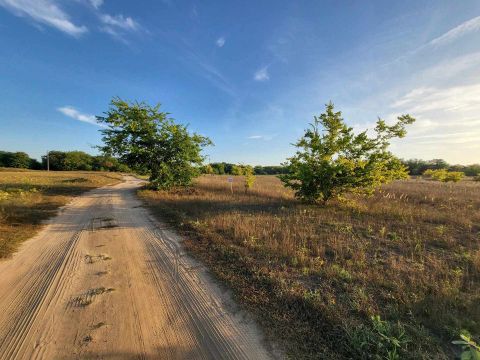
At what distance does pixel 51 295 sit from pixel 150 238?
308 centimetres

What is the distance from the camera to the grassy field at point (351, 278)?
292cm

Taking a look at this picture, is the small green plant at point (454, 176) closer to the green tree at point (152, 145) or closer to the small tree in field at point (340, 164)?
the small tree in field at point (340, 164)

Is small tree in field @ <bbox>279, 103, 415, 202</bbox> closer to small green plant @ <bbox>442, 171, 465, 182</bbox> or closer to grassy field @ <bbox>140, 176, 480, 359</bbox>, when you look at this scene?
grassy field @ <bbox>140, 176, 480, 359</bbox>

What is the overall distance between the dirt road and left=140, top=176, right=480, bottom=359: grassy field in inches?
22.2

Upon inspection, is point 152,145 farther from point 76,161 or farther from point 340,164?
point 76,161

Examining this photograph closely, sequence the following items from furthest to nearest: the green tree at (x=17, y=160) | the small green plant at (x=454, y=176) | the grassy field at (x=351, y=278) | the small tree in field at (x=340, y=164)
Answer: the green tree at (x=17, y=160), the small green plant at (x=454, y=176), the small tree in field at (x=340, y=164), the grassy field at (x=351, y=278)

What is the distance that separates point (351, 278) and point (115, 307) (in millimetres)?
4235

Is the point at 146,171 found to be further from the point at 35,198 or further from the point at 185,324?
the point at 185,324

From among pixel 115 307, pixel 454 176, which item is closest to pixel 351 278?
pixel 115 307

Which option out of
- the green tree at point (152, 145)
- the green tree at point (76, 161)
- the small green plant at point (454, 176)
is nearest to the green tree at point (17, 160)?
the green tree at point (76, 161)

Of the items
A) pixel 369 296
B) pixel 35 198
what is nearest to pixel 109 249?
pixel 369 296

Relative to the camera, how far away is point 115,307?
348 cm

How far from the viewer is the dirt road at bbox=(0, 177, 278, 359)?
2.74 meters

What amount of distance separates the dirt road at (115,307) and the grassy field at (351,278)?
1.85 feet
